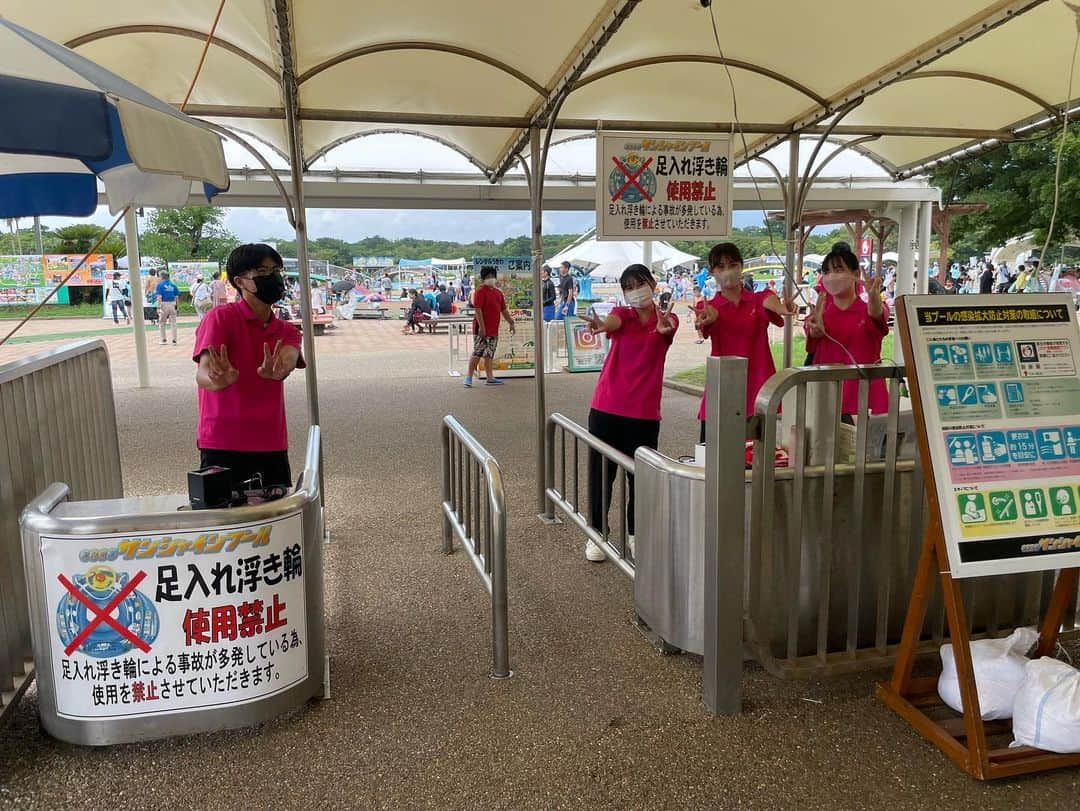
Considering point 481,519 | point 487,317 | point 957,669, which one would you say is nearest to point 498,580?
point 481,519

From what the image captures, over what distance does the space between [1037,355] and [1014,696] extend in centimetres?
111

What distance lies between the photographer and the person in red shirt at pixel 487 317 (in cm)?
1066

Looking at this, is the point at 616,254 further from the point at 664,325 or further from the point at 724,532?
the point at 724,532

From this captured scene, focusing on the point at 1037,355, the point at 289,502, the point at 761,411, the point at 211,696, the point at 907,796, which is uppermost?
the point at 1037,355

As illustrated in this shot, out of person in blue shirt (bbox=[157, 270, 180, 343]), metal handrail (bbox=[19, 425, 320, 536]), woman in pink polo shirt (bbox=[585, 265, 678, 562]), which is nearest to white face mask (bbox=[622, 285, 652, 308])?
woman in pink polo shirt (bbox=[585, 265, 678, 562])

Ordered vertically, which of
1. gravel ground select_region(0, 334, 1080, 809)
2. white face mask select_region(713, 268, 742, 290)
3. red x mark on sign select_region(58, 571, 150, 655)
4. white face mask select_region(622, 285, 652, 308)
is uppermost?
white face mask select_region(713, 268, 742, 290)

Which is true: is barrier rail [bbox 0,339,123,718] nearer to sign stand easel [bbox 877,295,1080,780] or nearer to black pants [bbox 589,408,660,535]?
black pants [bbox 589,408,660,535]

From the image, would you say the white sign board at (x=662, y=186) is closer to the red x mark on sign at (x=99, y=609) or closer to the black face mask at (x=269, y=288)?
the black face mask at (x=269, y=288)

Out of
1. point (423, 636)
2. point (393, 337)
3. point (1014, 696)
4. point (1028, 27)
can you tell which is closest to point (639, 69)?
point (1028, 27)

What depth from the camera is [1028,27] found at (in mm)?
4766

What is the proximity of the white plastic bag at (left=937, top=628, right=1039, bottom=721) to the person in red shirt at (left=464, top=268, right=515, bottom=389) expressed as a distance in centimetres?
851

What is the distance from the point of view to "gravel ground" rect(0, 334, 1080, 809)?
224cm

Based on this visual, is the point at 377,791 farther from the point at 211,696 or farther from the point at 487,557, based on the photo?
the point at 487,557

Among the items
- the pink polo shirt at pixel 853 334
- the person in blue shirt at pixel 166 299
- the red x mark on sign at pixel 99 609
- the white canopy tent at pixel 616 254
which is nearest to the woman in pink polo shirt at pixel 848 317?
the pink polo shirt at pixel 853 334
